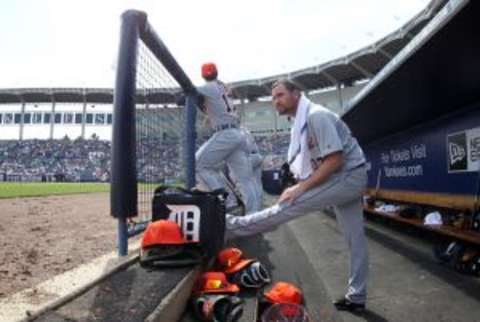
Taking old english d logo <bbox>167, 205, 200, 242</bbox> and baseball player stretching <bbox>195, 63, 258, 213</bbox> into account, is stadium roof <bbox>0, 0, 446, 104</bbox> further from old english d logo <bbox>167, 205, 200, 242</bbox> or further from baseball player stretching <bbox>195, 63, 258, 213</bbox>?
old english d logo <bbox>167, 205, 200, 242</bbox>

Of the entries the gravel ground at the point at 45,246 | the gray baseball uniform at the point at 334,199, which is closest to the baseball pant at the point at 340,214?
the gray baseball uniform at the point at 334,199

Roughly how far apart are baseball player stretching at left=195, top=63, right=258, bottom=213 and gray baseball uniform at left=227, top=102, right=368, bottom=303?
1858mm

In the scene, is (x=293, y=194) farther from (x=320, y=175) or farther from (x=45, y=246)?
(x=45, y=246)

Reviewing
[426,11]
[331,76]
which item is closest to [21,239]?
[426,11]

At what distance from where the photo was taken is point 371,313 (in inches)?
133

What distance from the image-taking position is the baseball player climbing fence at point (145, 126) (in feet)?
10.4

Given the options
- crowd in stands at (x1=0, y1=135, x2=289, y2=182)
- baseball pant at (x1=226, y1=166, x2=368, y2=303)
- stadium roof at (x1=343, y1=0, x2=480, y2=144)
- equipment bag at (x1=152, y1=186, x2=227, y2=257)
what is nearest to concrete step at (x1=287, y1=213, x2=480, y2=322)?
baseball pant at (x1=226, y1=166, x2=368, y2=303)

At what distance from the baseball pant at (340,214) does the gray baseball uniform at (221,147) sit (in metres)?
1.88

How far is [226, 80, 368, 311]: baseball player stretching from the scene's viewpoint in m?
3.25

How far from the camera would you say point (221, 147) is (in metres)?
5.31

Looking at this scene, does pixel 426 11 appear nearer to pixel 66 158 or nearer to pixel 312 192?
pixel 312 192

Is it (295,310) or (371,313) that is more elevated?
(295,310)

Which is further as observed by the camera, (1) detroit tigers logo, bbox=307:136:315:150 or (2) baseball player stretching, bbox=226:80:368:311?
(1) detroit tigers logo, bbox=307:136:315:150

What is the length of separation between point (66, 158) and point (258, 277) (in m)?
58.0
